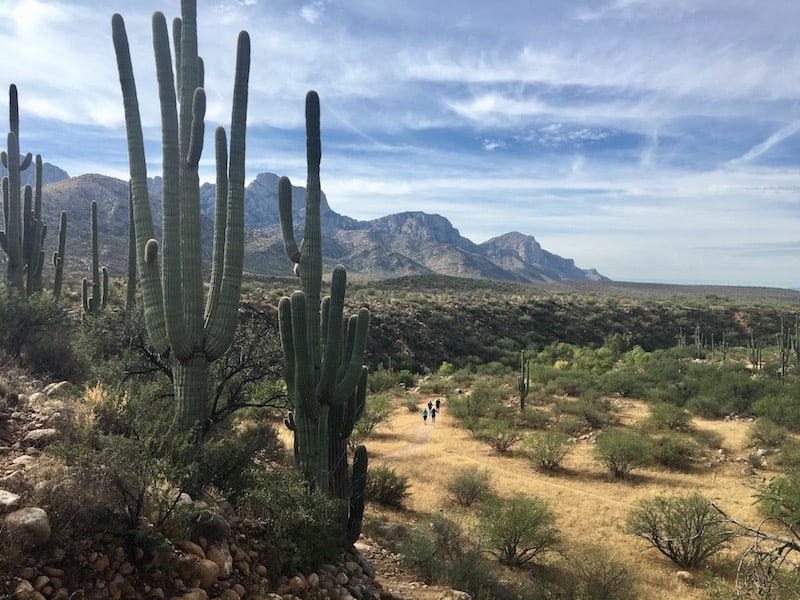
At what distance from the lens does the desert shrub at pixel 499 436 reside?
60.8 feet

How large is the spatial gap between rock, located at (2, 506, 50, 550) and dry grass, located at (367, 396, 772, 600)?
30.0 feet

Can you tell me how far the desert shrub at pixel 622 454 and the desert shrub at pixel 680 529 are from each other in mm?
4432

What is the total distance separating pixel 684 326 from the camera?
5228 centimetres

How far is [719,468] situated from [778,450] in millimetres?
2249

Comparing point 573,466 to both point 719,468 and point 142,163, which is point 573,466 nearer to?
point 719,468

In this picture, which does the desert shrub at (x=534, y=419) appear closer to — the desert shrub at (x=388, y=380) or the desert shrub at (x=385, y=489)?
the desert shrub at (x=388, y=380)

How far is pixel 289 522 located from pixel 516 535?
5476 millimetres

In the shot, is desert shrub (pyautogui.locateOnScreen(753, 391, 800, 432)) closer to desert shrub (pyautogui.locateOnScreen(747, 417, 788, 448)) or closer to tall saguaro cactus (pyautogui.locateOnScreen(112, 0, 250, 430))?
desert shrub (pyautogui.locateOnScreen(747, 417, 788, 448))

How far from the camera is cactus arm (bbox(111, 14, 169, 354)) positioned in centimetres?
781

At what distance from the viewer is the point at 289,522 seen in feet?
21.5

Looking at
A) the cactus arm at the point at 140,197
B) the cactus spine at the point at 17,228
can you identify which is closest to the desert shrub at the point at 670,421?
the cactus arm at the point at 140,197

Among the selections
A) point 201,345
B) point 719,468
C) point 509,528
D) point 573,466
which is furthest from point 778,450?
point 201,345

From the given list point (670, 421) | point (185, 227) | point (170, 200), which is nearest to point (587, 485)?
point (670, 421)

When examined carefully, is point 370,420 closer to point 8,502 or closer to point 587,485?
point 587,485
